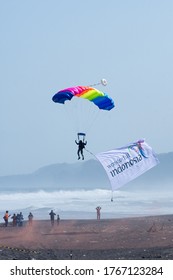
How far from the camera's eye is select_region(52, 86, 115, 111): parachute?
94.7 ft

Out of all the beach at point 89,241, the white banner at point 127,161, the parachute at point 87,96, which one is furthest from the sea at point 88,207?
the white banner at point 127,161

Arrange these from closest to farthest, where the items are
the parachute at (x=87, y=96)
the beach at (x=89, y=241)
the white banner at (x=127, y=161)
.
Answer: the white banner at (x=127, y=161)
the beach at (x=89, y=241)
the parachute at (x=87, y=96)

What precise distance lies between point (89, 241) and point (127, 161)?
21.9ft

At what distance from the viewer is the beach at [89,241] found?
2748cm

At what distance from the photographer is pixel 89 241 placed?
1296 inches

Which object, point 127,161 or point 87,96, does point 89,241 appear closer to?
point 127,161

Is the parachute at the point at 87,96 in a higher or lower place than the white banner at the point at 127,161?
higher

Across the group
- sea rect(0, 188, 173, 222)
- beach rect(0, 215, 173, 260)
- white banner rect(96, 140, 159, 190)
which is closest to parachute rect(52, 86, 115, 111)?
white banner rect(96, 140, 159, 190)

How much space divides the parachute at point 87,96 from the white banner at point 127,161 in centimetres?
259

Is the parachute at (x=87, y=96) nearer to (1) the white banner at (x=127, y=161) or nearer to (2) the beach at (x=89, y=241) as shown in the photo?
(1) the white banner at (x=127, y=161)

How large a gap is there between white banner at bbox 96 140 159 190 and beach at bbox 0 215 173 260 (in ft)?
10.7

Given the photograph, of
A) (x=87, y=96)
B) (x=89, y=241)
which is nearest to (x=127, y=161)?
(x=87, y=96)
